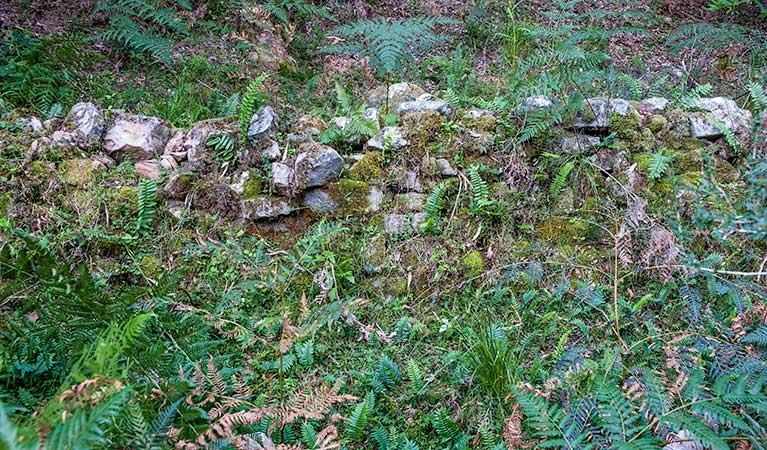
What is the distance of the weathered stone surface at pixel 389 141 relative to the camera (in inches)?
146

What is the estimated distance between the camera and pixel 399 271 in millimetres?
3389

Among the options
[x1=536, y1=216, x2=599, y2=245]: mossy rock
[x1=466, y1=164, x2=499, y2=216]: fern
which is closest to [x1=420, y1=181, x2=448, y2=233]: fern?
[x1=466, y1=164, x2=499, y2=216]: fern

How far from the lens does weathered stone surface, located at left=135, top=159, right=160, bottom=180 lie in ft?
11.8

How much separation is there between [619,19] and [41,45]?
5.98 metres

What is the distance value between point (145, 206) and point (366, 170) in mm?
1536

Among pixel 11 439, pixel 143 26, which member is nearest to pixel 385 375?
pixel 11 439

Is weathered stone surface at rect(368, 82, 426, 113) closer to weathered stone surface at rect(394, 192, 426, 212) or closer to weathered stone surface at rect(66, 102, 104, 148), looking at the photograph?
weathered stone surface at rect(394, 192, 426, 212)

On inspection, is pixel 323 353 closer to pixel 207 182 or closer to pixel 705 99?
pixel 207 182

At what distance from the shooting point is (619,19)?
5.96m

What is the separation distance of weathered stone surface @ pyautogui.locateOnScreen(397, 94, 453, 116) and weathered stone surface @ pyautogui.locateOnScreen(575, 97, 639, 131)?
3.30 feet

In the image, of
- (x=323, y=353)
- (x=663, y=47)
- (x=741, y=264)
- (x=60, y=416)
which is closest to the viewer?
(x=60, y=416)

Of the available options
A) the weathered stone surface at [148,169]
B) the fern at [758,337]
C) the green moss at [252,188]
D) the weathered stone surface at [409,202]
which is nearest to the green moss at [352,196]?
the weathered stone surface at [409,202]

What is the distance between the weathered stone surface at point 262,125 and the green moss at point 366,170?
2.19ft

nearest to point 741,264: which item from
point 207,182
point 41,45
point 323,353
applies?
point 323,353
